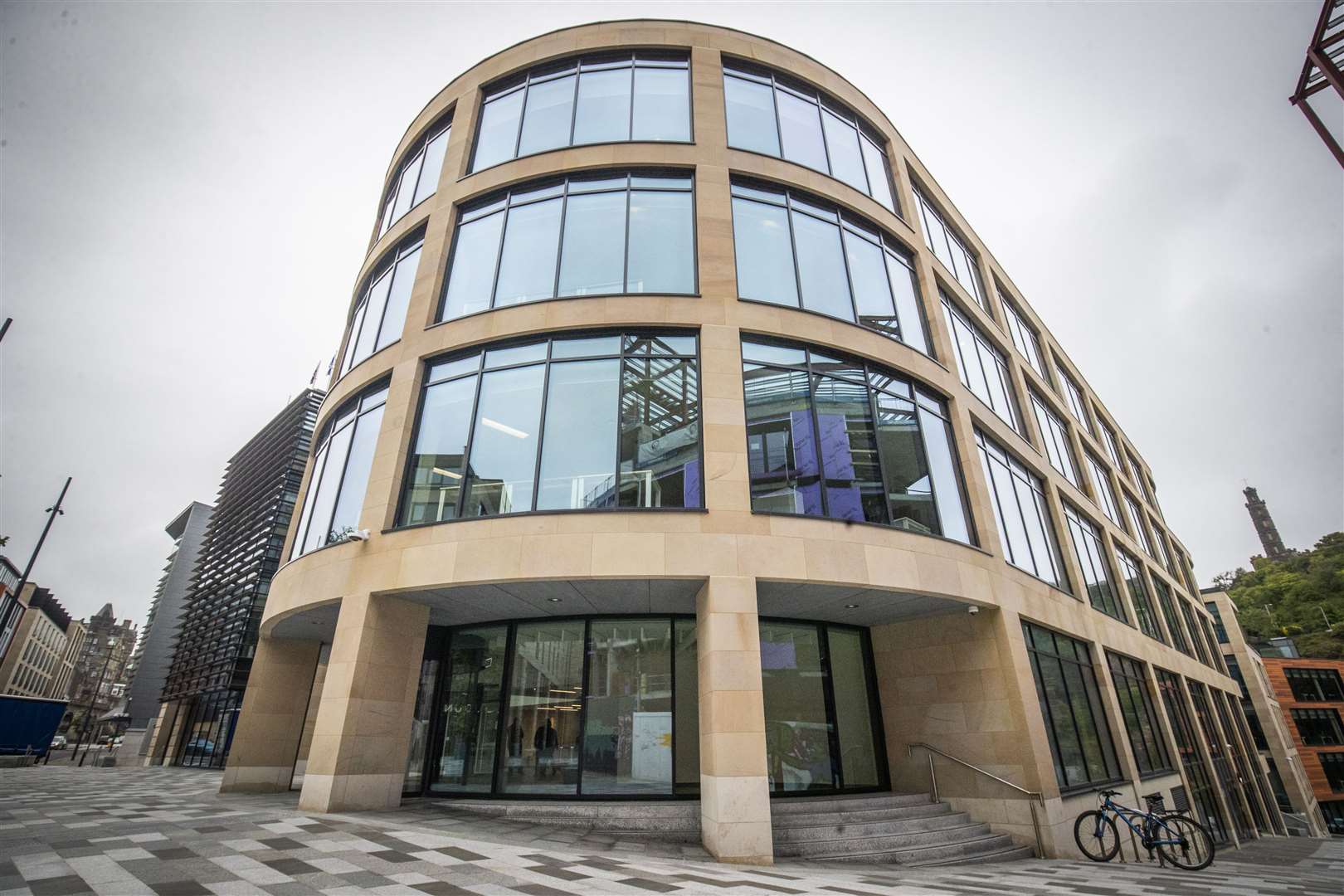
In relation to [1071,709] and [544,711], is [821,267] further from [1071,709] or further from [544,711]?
[1071,709]

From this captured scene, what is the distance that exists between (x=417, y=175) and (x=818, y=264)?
1272 centimetres

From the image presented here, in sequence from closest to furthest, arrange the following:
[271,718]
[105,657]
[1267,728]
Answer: [271,718] → [1267,728] → [105,657]

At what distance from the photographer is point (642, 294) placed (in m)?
12.5

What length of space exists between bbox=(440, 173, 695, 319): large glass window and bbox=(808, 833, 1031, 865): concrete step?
36.4 ft

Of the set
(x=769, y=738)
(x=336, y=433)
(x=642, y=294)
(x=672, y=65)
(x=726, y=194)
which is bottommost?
(x=769, y=738)

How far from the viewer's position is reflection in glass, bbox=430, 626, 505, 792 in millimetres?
12336

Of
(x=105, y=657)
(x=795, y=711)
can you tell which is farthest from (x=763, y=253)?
(x=105, y=657)

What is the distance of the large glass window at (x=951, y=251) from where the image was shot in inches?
765

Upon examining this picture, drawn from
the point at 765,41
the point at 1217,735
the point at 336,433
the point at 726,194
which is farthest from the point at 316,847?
the point at 1217,735

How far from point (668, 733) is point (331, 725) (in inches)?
248

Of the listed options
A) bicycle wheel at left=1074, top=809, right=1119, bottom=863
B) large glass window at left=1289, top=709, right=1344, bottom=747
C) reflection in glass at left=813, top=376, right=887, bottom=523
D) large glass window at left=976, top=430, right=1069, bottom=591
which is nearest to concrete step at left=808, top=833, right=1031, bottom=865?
bicycle wheel at left=1074, top=809, right=1119, bottom=863

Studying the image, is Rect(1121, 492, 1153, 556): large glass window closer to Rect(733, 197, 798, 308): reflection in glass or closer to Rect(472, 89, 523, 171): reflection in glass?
Rect(733, 197, 798, 308): reflection in glass

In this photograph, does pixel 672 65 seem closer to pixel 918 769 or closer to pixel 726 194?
pixel 726 194

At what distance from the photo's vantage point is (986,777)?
11969mm
